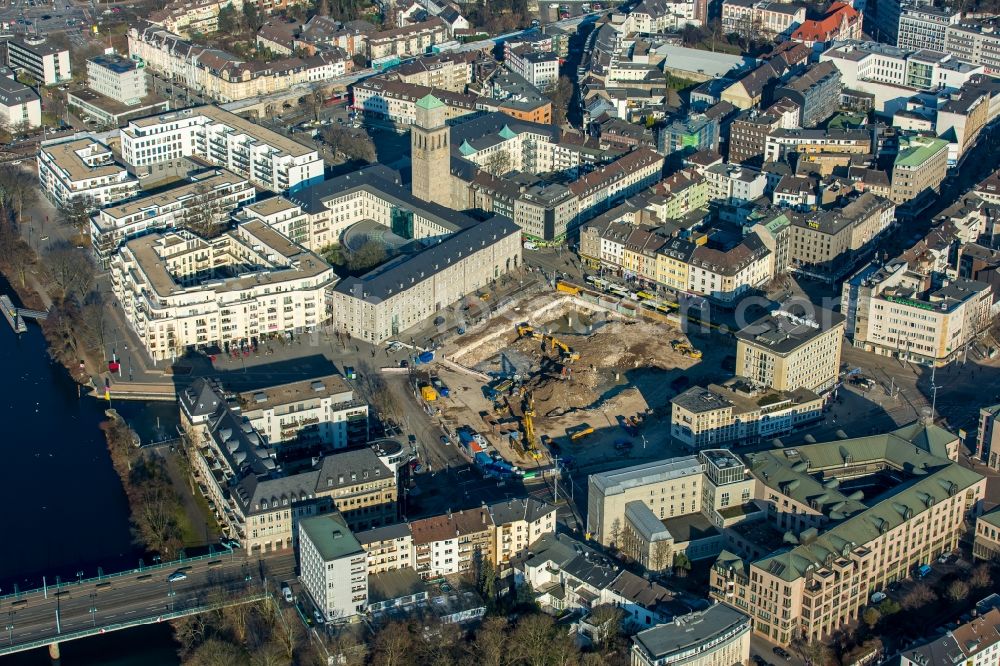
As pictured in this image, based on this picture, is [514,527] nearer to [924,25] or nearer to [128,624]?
[128,624]

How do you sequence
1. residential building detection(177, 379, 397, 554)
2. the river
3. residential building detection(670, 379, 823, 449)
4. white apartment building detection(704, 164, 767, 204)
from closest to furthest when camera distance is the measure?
the river
residential building detection(177, 379, 397, 554)
residential building detection(670, 379, 823, 449)
white apartment building detection(704, 164, 767, 204)

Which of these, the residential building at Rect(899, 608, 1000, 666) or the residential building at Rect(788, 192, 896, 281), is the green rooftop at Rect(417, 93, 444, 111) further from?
the residential building at Rect(899, 608, 1000, 666)

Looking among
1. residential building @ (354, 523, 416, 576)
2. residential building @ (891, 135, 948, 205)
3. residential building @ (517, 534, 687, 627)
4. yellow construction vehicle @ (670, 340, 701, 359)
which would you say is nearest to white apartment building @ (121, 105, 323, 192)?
yellow construction vehicle @ (670, 340, 701, 359)

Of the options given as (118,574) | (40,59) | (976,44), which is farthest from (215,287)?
(976,44)

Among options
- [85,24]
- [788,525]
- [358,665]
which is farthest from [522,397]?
[85,24]

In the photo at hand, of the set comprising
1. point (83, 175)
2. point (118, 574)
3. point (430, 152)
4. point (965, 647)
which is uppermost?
point (430, 152)

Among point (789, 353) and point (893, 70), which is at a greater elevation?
point (893, 70)

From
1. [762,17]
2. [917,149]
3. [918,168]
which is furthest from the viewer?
[762,17]
